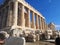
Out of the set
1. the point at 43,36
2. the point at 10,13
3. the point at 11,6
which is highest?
the point at 11,6

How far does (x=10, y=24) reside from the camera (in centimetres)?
2838

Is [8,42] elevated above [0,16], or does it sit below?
below

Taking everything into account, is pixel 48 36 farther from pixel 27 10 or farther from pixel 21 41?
pixel 27 10

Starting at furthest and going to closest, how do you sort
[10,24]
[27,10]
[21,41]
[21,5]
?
[27,10]
[21,5]
[10,24]
[21,41]

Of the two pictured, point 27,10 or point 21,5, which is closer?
point 21,5

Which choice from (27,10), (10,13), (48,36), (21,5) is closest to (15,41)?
(48,36)

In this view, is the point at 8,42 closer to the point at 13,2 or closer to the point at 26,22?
the point at 13,2

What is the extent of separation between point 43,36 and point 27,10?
20.8 meters

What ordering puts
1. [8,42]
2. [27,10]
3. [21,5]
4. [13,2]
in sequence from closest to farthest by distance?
[8,42]
[13,2]
[21,5]
[27,10]

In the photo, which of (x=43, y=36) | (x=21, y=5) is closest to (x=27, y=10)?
(x=21, y=5)

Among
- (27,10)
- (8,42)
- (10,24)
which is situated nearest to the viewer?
(8,42)

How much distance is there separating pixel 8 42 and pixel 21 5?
3028 cm

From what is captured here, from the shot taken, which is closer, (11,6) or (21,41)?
(21,41)

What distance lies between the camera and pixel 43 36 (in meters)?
17.0
